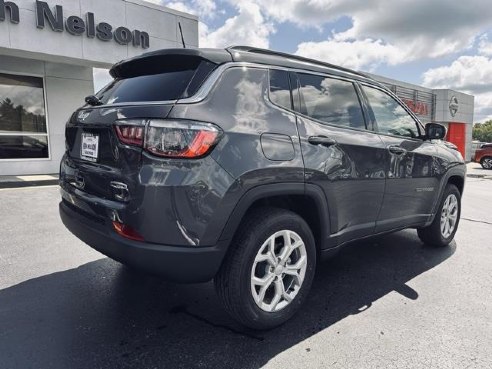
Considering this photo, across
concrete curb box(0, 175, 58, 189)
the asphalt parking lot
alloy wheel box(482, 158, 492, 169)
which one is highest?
concrete curb box(0, 175, 58, 189)

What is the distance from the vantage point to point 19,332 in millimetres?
2512

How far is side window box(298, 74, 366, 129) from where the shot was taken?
2881mm

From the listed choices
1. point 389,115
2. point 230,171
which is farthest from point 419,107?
point 230,171

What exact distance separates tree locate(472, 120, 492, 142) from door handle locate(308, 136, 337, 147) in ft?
426

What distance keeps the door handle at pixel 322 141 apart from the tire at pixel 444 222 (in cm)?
224

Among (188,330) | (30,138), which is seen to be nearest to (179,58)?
(188,330)

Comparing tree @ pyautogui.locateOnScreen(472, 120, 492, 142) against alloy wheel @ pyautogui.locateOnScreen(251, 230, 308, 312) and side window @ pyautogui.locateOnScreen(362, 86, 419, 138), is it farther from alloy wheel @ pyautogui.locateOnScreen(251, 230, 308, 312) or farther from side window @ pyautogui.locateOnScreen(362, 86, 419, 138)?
alloy wheel @ pyautogui.locateOnScreen(251, 230, 308, 312)

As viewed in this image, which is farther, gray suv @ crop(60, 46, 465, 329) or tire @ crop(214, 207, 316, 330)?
tire @ crop(214, 207, 316, 330)

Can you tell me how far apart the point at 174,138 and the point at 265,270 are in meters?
1.08

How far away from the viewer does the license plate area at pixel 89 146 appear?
2479mm

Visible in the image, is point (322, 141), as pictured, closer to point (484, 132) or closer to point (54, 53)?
point (54, 53)

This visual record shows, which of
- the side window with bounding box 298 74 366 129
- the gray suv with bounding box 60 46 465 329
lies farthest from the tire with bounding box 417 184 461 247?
the side window with bounding box 298 74 366 129

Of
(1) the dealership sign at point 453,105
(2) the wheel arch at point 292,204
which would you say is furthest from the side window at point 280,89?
(1) the dealership sign at point 453,105

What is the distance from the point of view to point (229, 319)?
9.02 ft
